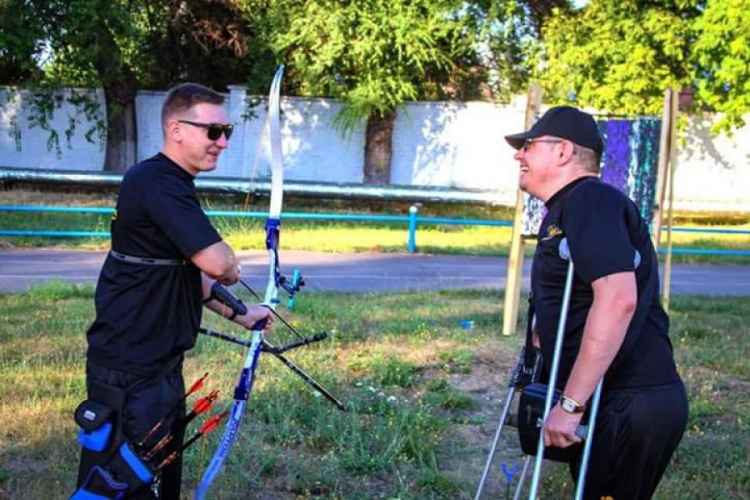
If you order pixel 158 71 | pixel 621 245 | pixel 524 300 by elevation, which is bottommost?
pixel 524 300

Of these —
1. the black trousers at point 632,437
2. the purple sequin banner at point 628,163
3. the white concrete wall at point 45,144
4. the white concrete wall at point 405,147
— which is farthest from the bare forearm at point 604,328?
the white concrete wall at point 45,144

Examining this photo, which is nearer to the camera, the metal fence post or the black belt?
the black belt

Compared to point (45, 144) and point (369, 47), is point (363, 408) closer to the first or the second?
point (369, 47)

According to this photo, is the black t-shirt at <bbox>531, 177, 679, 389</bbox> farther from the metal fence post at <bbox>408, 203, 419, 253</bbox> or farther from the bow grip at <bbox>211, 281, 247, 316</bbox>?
the metal fence post at <bbox>408, 203, 419, 253</bbox>

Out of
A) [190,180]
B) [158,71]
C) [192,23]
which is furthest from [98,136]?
[190,180]

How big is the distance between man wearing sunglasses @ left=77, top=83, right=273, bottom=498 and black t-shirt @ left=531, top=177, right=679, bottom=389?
116 centimetres

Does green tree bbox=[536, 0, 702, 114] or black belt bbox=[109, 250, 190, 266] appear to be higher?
green tree bbox=[536, 0, 702, 114]

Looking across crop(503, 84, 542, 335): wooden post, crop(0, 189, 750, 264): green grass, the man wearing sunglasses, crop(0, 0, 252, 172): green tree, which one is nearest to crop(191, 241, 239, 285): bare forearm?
the man wearing sunglasses

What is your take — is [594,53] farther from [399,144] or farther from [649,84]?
[399,144]

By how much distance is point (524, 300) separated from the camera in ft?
35.9

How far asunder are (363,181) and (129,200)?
67.5 feet

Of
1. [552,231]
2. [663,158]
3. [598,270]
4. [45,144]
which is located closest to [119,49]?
[45,144]

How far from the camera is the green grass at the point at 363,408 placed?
15.8 ft

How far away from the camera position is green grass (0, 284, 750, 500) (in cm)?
481
